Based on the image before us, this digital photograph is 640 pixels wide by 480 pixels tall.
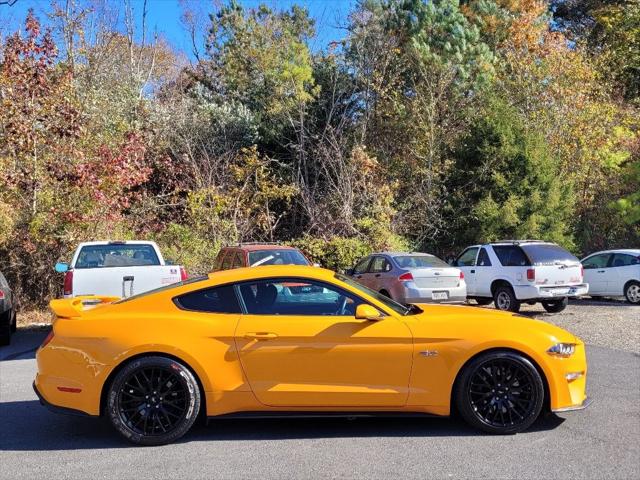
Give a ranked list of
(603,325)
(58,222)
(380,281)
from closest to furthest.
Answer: (603,325) → (380,281) → (58,222)

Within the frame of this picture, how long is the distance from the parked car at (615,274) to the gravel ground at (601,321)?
311mm

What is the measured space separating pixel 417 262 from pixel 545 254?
281 cm

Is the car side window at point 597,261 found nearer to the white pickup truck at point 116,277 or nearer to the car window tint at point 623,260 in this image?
the car window tint at point 623,260

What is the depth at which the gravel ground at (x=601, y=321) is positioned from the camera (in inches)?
419

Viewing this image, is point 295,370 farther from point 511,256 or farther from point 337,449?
point 511,256

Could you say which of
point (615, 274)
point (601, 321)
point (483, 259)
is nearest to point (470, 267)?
point (483, 259)

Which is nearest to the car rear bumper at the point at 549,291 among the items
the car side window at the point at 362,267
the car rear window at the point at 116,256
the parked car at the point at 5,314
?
the car side window at the point at 362,267

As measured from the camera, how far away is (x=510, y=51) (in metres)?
25.9

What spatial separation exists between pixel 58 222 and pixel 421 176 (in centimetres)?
1315

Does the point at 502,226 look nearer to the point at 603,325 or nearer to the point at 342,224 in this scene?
the point at 342,224

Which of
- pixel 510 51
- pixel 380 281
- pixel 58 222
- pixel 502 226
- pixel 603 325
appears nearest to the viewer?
pixel 603 325

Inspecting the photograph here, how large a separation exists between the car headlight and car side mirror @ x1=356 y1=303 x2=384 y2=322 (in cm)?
146

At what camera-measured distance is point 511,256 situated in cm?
1436

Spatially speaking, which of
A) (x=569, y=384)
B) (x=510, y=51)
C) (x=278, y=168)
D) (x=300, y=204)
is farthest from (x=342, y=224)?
(x=569, y=384)
